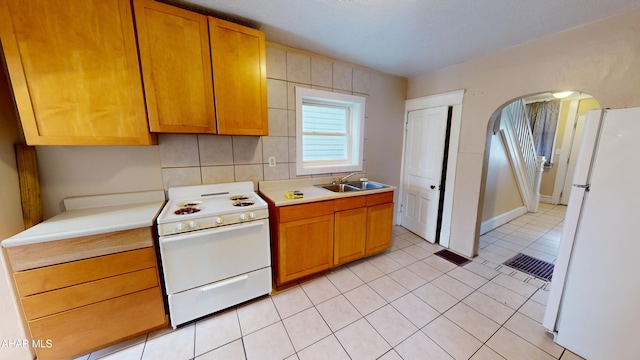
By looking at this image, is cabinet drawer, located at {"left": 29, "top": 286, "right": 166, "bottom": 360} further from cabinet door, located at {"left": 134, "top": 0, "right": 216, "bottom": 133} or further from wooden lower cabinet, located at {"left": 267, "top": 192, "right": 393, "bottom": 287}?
cabinet door, located at {"left": 134, "top": 0, "right": 216, "bottom": 133}

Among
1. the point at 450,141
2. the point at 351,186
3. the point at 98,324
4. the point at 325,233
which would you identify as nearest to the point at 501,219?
the point at 450,141

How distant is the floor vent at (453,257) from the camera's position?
2.50 meters

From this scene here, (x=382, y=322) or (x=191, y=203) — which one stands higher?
(x=191, y=203)

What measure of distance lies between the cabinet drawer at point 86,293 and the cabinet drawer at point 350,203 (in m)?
1.54

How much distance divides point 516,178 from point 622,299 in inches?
123

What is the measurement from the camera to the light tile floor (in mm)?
1441

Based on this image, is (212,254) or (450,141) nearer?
(212,254)

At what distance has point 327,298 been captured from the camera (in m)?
1.94

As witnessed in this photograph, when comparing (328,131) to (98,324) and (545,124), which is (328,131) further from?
(545,124)

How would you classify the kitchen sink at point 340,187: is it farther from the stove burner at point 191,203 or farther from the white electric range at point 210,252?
the stove burner at point 191,203

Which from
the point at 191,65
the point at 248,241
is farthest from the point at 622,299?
the point at 191,65

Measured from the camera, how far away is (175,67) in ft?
5.08

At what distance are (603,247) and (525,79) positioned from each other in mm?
1572

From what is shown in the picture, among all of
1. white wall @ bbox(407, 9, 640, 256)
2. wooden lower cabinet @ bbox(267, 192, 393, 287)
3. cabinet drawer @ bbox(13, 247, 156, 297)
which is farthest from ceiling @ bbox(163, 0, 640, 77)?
cabinet drawer @ bbox(13, 247, 156, 297)
